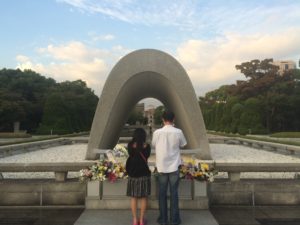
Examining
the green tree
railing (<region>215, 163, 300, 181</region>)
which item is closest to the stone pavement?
railing (<region>215, 163, 300, 181</region>)

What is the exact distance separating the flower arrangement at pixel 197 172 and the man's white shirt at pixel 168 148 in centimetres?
73

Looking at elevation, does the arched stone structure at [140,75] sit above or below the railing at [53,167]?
above

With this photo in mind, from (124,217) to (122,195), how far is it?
54 cm

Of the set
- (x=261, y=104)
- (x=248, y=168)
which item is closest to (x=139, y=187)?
(x=248, y=168)

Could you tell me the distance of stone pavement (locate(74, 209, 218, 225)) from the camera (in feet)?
16.8

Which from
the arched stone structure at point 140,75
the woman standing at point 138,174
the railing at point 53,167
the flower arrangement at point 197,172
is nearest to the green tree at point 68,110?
the arched stone structure at point 140,75

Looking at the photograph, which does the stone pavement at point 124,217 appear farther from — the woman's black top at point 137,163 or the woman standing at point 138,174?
the woman's black top at point 137,163

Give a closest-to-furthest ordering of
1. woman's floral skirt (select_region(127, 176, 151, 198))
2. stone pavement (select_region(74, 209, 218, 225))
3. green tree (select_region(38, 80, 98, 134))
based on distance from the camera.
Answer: woman's floral skirt (select_region(127, 176, 151, 198)), stone pavement (select_region(74, 209, 218, 225)), green tree (select_region(38, 80, 98, 134))

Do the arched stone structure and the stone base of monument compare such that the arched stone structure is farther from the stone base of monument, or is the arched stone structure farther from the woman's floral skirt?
the woman's floral skirt

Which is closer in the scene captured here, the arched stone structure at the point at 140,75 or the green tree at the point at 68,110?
the arched stone structure at the point at 140,75

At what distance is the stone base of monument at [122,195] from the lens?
19.2ft

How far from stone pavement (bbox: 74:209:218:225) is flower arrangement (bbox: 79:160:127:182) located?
0.56m

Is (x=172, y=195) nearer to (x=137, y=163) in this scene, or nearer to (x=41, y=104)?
(x=137, y=163)

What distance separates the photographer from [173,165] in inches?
194
